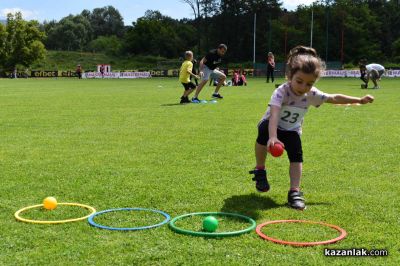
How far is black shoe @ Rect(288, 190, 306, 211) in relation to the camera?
4590 millimetres

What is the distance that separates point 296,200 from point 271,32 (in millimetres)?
67552

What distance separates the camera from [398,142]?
8.25 m

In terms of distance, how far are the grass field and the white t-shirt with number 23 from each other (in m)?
0.73

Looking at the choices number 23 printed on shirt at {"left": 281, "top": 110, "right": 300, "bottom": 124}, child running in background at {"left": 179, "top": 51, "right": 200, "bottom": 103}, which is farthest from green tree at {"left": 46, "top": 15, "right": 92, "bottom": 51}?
number 23 printed on shirt at {"left": 281, "top": 110, "right": 300, "bottom": 124}

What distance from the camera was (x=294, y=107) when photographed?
495 centimetres

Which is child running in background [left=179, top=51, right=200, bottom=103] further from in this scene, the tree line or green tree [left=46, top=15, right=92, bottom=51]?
green tree [left=46, top=15, right=92, bottom=51]

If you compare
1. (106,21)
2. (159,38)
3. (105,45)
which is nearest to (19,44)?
(159,38)

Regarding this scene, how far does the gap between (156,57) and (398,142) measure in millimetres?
84544

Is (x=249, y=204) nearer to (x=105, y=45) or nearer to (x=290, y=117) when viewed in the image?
(x=290, y=117)

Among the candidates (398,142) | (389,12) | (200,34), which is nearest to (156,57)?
(200,34)

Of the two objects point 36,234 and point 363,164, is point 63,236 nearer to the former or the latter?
point 36,234

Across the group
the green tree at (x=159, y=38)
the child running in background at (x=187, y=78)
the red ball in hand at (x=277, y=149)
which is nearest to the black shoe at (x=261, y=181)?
the red ball in hand at (x=277, y=149)

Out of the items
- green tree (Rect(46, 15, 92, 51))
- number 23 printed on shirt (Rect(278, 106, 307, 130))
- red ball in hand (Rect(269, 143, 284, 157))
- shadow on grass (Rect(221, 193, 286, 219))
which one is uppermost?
green tree (Rect(46, 15, 92, 51))

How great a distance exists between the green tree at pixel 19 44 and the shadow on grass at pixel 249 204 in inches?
2916
